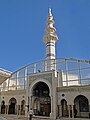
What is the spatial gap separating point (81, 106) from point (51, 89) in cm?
496

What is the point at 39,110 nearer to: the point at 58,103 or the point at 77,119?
the point at 58,103

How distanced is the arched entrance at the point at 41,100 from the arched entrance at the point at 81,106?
5048 millimetres

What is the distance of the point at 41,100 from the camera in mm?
30109

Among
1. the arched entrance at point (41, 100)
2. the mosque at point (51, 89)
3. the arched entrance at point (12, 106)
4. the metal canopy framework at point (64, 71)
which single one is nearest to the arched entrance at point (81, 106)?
the mosque at point (51, 89)

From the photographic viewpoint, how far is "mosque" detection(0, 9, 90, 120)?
2427cm

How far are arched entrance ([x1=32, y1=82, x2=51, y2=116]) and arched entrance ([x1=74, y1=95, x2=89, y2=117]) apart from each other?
5048 millimetres

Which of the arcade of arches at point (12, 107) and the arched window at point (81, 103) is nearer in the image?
the arched window at point (81, 103)

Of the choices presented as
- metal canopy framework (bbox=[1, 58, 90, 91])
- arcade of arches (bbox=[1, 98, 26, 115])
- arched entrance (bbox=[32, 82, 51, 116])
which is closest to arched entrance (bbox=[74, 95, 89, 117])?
metal canopy framework (bbox=[1, 58, 90, 91])

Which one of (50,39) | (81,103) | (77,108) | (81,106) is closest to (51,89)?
(77,108)

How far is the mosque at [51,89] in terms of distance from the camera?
24.3 metres

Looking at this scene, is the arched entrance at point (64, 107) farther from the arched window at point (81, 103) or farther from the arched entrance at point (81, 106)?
the arched window at point (81, 103)

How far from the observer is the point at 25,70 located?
30.7 metres

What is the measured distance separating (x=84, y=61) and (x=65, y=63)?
9.88 feet

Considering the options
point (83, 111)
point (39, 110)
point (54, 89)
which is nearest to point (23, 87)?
point (39, 110)
